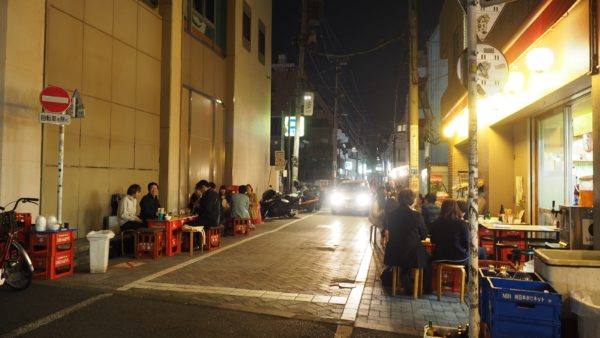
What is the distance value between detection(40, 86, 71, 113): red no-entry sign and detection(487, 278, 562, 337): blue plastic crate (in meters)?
7.83

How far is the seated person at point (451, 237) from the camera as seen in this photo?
279 inches

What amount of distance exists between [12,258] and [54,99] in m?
2.95

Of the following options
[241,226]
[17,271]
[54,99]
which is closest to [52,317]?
[17,271]

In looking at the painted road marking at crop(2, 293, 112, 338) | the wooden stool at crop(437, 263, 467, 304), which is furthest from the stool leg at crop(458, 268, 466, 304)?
the painted road marking at crop(2, 293, 112, 338)

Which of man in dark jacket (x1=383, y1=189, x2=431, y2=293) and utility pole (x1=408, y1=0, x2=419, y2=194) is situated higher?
utility pole (x1=408, y1=0, x2=419, y2=194)

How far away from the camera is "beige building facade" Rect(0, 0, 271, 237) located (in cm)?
898

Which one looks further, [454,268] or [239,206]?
[239,206]

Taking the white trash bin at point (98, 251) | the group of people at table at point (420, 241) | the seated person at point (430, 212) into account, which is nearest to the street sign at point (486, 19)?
the seated person at point (430, 212)

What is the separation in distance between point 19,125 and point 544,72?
393 inches

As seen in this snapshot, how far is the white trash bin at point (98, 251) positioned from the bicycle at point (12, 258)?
1.41 metres

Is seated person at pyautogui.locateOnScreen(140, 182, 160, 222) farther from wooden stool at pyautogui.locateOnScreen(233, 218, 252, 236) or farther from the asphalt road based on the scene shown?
wooden stool at pyautogui.locateOnScreen(233, 218, 252, 236)

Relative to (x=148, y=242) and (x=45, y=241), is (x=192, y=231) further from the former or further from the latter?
(x=45, y=241)

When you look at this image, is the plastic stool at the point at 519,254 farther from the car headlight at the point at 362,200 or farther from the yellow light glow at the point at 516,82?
the car headlight at the point at 362,200

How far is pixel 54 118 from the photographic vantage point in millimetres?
8195
